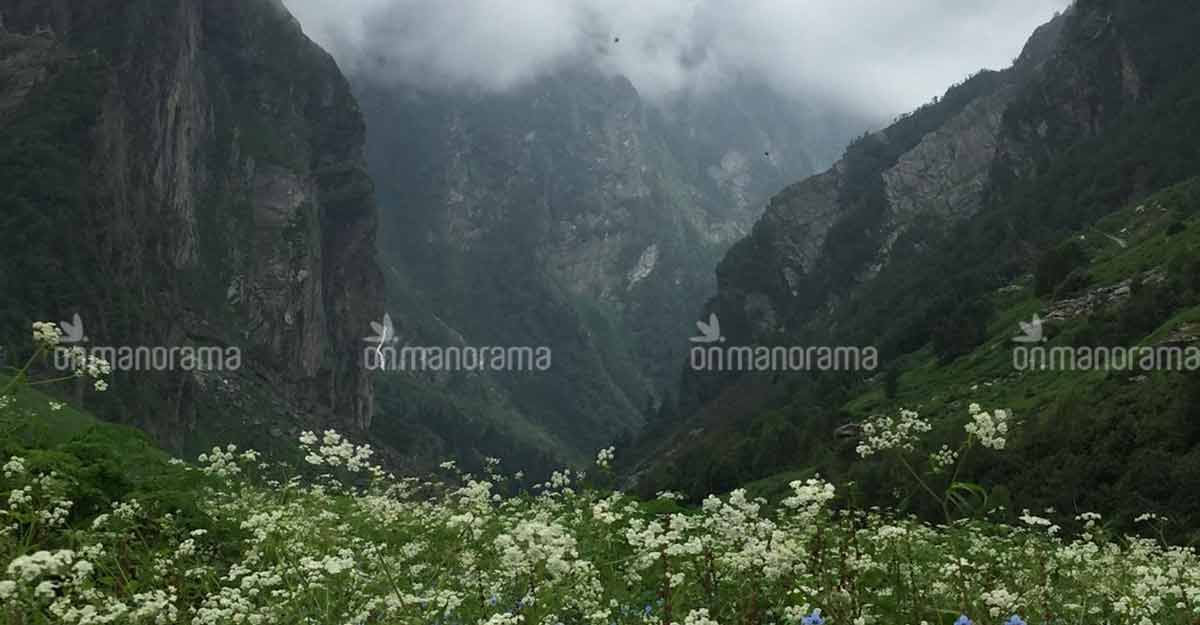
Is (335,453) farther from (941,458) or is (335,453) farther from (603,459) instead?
(941,458)

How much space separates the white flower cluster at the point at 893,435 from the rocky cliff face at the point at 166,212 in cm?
8945

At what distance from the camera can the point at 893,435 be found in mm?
6641

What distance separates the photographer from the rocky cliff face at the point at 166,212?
98.8 m

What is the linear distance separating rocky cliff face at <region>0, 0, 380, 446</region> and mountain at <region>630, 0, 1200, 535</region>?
193ft

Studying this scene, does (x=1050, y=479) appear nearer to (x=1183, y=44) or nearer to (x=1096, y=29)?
(x=1183, y=44)

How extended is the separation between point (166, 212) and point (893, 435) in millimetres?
148661

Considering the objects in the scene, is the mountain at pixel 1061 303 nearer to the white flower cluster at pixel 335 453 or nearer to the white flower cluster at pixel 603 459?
the white flower cluster at pixel 603 459

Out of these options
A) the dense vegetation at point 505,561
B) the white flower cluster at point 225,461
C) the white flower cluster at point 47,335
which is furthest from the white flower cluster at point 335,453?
the white flower cluster at point 225,461

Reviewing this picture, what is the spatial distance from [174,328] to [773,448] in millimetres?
72707

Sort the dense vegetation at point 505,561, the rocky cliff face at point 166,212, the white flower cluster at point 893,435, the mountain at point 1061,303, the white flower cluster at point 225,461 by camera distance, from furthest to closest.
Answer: the rocky cliff face at point 166,212
the mountain at point 1061,303
the white flower cluster at point 225,461
the white flower cluster at point 893,435
the dense vegetation at point 505,561

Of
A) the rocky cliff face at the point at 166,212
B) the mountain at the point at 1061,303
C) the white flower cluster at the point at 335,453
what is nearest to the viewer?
the white flower cluster at the point at 335,453

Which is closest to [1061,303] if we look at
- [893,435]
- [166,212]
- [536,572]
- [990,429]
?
[893,435]

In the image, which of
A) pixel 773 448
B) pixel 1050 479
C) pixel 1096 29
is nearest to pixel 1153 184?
pixel 1096 29

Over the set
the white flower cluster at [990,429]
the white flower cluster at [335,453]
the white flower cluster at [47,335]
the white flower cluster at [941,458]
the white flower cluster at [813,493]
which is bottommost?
the white flower cluster at [813,493]
